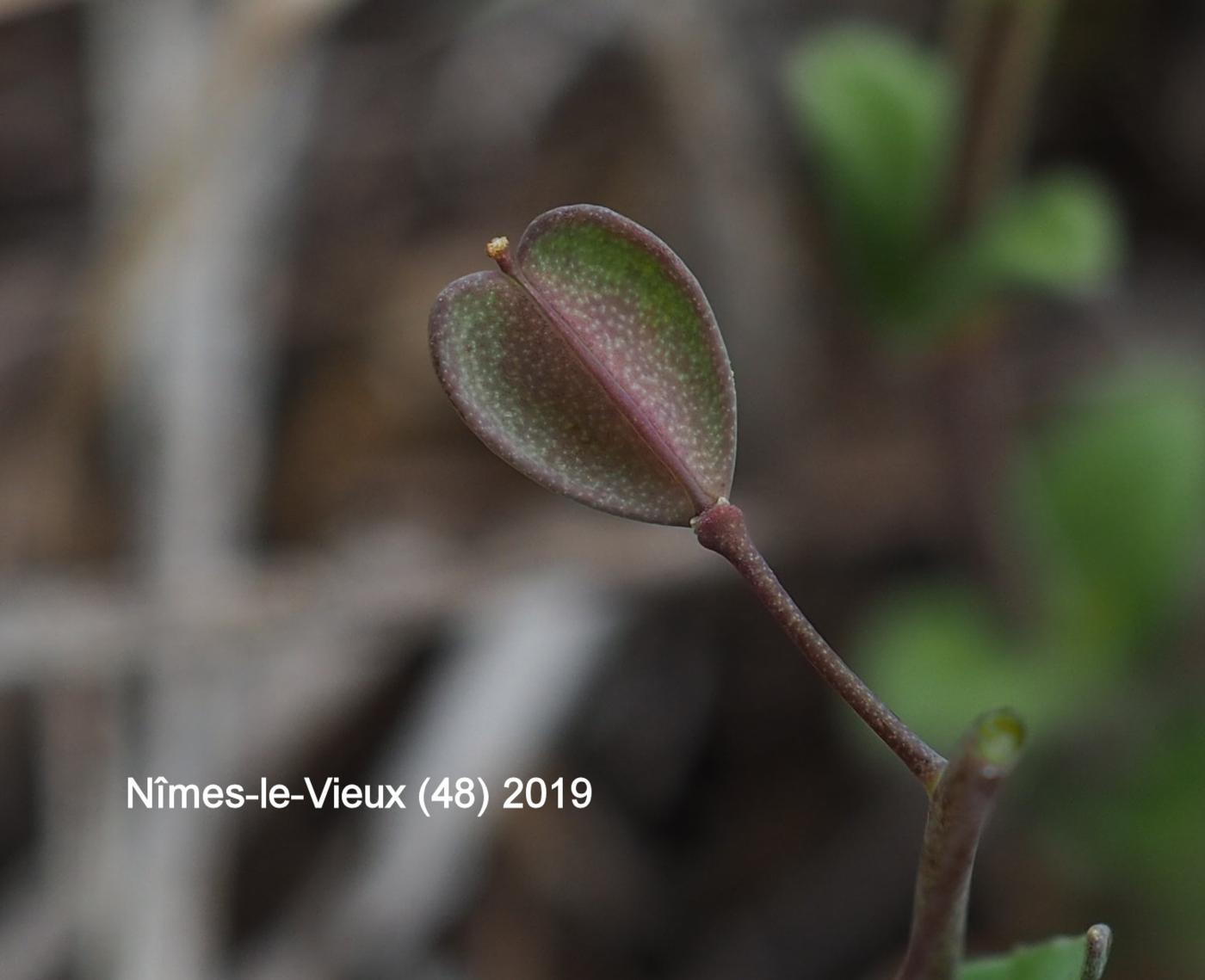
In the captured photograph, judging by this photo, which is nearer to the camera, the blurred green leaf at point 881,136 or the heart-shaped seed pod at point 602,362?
the heart-shaped seed pod at point 602,362

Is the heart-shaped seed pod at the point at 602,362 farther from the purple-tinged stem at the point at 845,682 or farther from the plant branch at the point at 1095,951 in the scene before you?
the plant branch at the point at 1095,951

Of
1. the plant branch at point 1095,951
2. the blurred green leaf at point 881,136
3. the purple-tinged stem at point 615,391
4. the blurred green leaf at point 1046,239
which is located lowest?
the plant branch at point 1095,951

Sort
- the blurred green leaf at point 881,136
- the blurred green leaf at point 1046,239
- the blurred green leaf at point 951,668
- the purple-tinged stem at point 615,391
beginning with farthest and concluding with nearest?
the blurred green leaf at point 951,668 → the blurred green leaf at point 881,136 → the blurred green leaf at point 1046,239 → the purple-tinged stem at point 615,391

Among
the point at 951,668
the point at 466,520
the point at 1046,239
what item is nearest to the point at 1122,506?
the point at 951,668

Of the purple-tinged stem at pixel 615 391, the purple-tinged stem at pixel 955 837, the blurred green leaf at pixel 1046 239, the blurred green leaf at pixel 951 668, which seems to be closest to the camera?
the purple-tinged stem at pixel 955 837

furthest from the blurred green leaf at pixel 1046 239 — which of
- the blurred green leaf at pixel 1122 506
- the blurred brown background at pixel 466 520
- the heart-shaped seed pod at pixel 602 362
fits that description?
the heart-shaped seed pod at pixel 602 362

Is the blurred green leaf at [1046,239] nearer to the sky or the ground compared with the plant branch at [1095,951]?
nearer to the sky

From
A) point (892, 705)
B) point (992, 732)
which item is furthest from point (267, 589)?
point (992, 732)
